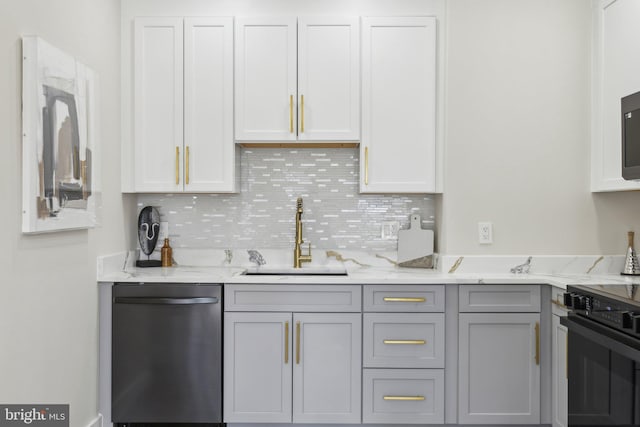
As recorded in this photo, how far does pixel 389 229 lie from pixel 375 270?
0.30 metres

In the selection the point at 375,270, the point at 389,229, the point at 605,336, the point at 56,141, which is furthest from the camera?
the point at 389,229

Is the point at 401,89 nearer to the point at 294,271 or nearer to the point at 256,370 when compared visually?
the point at 294,271

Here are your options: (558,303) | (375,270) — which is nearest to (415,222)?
(375,270)

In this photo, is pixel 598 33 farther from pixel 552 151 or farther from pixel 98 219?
pixel 98 219

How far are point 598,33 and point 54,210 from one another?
2.85m

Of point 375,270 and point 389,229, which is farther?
point 389,229

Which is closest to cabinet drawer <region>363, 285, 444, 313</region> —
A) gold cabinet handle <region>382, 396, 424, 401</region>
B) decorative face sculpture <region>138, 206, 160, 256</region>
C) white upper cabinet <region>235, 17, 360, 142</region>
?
gold cabinet handle <region>382, 396, 424, 401</region>

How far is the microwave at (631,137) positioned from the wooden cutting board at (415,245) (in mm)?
1122

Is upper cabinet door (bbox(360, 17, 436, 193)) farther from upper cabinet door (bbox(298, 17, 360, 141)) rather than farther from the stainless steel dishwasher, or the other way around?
the stainless steel dishwasher

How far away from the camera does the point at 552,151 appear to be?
2900 mm

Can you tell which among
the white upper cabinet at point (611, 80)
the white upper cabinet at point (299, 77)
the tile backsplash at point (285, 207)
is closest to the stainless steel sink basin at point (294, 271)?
the tile backsplash at point (285, 207)

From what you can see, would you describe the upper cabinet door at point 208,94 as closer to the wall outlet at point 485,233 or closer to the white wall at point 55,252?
the white wall at point 55,252

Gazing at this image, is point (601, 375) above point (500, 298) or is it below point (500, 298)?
below

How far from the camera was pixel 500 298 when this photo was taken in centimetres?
266
